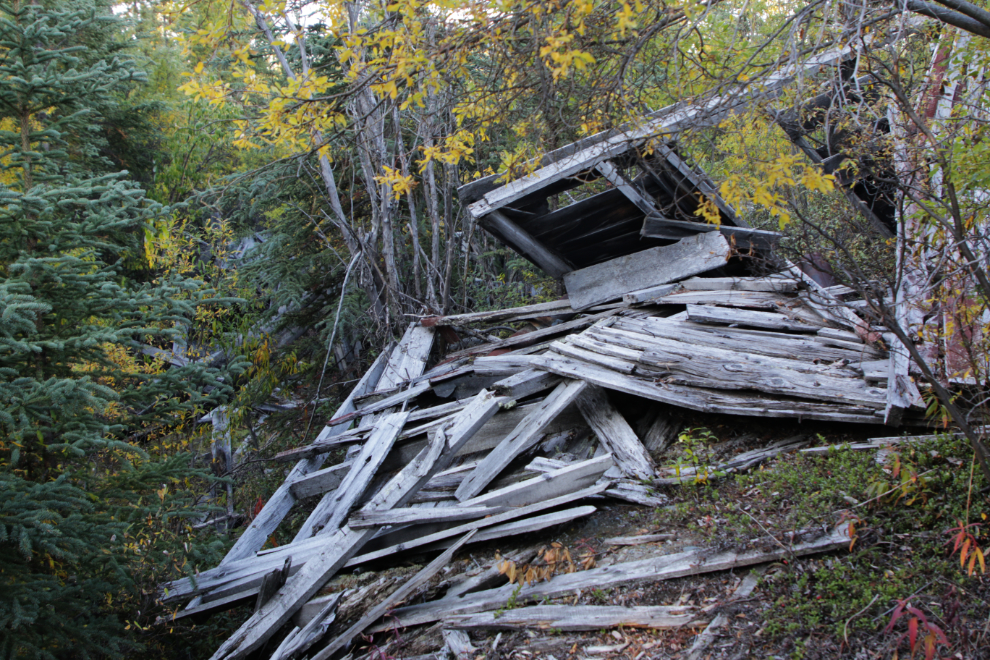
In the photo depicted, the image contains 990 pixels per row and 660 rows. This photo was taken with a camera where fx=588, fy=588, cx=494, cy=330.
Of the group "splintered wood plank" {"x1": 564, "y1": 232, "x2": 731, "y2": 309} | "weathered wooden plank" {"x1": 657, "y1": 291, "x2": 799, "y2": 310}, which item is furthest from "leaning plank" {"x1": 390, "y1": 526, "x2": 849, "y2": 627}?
"splintered wood plank" {"x1": 564, "y1": 232, "x2": 731, "y2": 309}

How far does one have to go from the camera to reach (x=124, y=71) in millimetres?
5668

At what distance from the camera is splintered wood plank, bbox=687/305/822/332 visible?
18.7ft

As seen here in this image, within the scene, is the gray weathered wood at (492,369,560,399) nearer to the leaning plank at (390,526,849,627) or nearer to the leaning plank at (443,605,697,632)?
the leaning plank at (390,526,849,627)

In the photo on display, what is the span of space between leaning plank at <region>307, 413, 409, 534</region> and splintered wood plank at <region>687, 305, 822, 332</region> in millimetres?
3298

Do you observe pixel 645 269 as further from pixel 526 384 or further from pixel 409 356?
pixel 409 356

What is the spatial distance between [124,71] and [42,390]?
3.20 metres

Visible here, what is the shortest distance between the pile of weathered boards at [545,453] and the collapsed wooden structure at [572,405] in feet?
0.06

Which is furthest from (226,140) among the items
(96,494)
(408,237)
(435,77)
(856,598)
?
(856,598)

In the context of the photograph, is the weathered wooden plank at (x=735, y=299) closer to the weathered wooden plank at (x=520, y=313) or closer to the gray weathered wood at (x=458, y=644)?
the weathered wooden plank at (x=520, y=313)

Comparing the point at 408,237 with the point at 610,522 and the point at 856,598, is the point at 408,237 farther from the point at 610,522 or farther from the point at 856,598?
the point at 856,598

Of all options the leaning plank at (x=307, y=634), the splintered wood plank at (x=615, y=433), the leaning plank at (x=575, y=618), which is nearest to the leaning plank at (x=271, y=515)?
the leaning plank at (x=307, y=634)

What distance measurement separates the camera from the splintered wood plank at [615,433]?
490 centimetres

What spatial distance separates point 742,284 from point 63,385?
6512 mm

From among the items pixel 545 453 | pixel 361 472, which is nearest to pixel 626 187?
pixel 545 453
